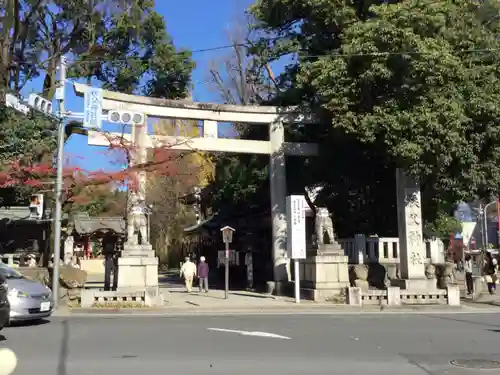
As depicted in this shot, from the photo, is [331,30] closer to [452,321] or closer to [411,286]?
[411,286]

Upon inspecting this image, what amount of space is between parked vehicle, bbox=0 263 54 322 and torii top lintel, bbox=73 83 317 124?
8.99 metres

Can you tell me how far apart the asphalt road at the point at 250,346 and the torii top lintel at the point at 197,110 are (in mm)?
9260

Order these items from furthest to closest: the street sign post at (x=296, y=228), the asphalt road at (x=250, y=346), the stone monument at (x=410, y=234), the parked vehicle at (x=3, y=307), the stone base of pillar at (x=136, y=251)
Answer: the stone monument at (x=410, y=234), the street sign post at (x=296, y=228), the stone base of pillar at (x=136, y=251), the parked vehicle at (x=3, y=307), the asphalt road at (x=250, y=346)

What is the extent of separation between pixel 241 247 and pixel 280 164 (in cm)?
778

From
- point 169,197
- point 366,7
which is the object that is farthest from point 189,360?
point 169,197

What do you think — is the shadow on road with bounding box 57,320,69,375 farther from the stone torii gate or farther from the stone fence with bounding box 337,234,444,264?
the stone fence with bounding box 337,234,444,264

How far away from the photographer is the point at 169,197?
45.3 meters

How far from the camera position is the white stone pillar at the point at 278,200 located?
890 inches

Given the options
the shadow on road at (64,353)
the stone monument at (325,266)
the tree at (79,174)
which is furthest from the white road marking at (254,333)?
the tree at (79,174)

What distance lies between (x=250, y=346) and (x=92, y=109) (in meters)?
12.3

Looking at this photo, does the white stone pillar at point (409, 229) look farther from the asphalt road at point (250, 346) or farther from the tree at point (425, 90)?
the asphalt road at point (250, 346)

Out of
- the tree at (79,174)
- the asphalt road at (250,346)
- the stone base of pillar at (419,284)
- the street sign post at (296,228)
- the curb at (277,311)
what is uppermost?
the tree at (79,174)

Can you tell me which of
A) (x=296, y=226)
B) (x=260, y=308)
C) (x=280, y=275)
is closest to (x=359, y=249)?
(x=280, y=275)

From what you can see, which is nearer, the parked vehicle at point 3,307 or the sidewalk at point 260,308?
the parked vehicle at point 3,307
